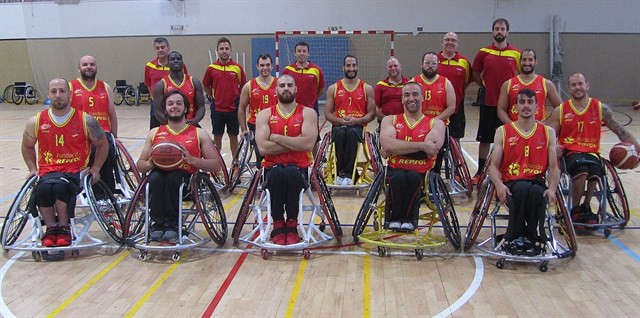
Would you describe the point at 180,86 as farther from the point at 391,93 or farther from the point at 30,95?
the point at 30,95

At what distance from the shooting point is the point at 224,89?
687 centimetres

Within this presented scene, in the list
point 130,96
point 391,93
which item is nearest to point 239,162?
point 391,93

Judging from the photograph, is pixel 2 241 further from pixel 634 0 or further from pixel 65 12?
pixel 634 0

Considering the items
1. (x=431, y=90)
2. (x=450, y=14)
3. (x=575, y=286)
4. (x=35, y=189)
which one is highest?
(x=450, y=14)

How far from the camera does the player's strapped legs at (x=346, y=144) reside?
6332mm

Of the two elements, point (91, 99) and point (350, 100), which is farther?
point (350, 100)

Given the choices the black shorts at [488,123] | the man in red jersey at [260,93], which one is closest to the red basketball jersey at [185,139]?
the man in red jersey at [260,93]

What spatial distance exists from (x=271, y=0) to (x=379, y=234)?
11.7 metres

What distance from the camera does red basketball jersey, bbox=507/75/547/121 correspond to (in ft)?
18.5

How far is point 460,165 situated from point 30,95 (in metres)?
14.1

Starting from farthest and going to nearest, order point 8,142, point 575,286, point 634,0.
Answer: point 634,0 < point 8,142 < point 575,286

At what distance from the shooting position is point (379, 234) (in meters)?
4.62

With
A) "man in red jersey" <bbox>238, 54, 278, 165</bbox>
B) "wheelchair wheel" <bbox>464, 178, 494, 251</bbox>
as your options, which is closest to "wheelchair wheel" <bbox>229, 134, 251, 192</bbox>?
"man in red jersey" <bbox>238, 54, 278, 165</bbox>

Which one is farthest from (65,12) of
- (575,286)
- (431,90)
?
(575,286)
